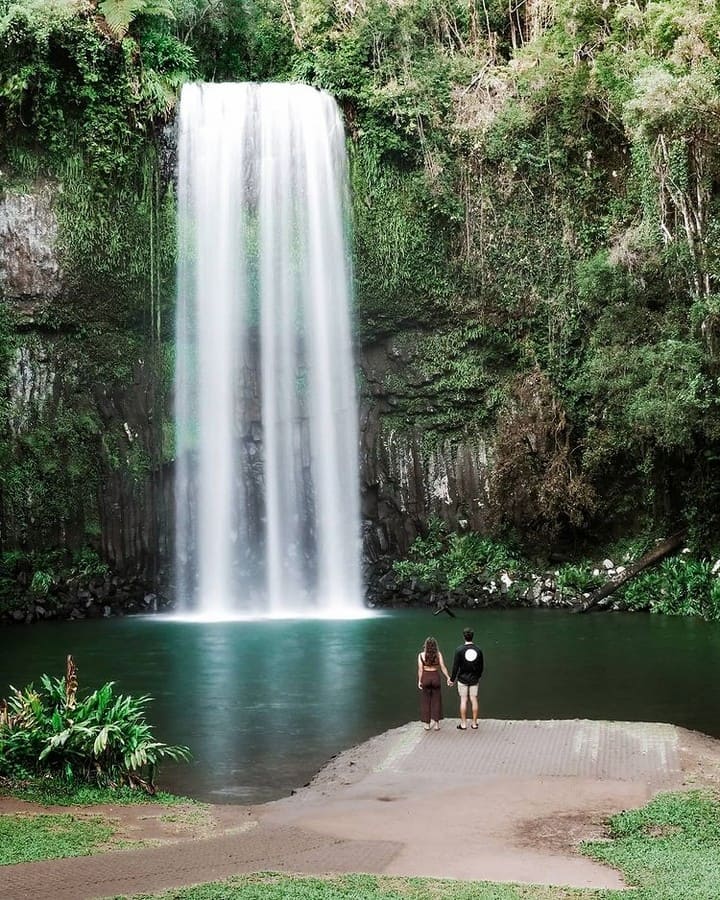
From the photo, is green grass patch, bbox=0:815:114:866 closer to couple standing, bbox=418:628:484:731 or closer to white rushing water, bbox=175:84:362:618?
couple standing, bbox=418:628:484:731

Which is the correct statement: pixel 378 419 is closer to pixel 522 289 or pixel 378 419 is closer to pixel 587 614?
pixel 522 289

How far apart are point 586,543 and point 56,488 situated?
41.4 ft

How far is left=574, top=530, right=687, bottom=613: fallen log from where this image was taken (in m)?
24.8

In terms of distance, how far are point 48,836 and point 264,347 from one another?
19807 mm

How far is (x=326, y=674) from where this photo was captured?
16.8 m

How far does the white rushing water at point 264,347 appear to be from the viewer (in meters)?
26.6

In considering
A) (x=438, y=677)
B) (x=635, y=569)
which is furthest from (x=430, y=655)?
(x=635, y=569)

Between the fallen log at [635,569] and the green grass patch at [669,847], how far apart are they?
625 inches

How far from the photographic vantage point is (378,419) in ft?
91.0

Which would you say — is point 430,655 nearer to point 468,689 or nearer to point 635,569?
point 468,689

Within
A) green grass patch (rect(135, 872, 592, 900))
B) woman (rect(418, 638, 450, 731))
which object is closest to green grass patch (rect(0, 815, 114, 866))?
green grass patch (rect(135, 872, 592, 900))

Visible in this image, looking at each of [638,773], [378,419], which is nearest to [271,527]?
[378,419]

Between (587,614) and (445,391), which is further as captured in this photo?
(445,391)

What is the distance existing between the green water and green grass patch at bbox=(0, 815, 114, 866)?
7.33ft
